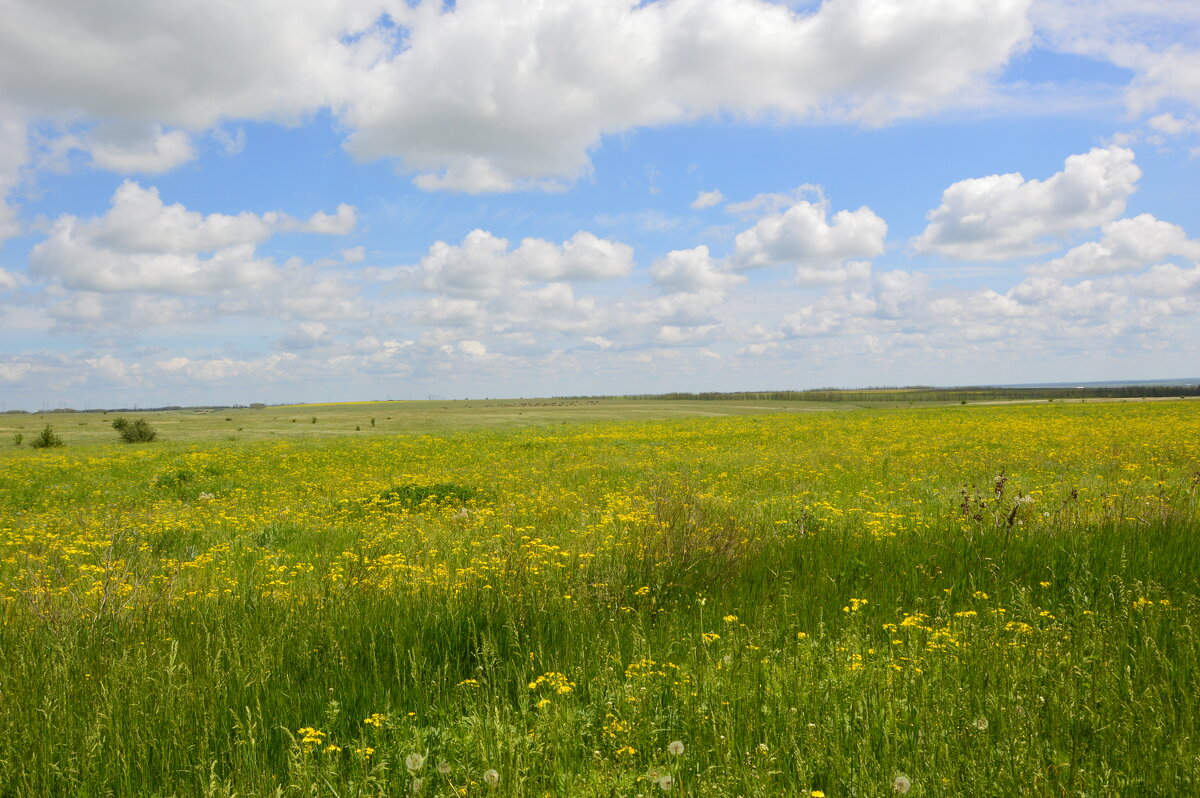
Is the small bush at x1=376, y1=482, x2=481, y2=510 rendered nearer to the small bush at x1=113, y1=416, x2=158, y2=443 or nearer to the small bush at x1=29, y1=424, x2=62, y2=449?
the small bush at x1=29, y1=424, x2=62, y2=449

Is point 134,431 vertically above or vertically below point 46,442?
above

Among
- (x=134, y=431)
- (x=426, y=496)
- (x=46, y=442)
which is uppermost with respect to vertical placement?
(x=134, y=431)

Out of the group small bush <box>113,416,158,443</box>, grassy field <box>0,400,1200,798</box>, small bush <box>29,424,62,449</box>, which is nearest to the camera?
grassy field <box>0,400,1200,798</box>

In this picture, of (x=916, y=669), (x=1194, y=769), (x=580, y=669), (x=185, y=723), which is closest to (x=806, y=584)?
(x=916, y=669)

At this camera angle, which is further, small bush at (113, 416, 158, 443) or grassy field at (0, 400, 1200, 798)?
small bush at (113, 416, 158, 443)

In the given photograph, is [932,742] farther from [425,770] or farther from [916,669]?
[425,770]

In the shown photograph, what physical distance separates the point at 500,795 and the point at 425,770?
60cm

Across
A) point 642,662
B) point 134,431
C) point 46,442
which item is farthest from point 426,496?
point 134,431

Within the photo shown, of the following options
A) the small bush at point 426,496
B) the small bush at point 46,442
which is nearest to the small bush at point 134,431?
the small bush at point 46,442

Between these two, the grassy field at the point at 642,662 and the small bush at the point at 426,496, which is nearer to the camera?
the grassy field at the point at 642,662

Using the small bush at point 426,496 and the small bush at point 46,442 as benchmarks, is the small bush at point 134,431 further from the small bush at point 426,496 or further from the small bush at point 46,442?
the small bush at point 426,496

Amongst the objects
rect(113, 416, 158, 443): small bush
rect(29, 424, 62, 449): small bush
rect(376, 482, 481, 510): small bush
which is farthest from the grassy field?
rect(113, 416, 158, 443): small bush

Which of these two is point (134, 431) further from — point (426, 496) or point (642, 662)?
point (642, 662)

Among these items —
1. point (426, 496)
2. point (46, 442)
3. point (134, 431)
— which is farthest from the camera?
point (134, 431)
